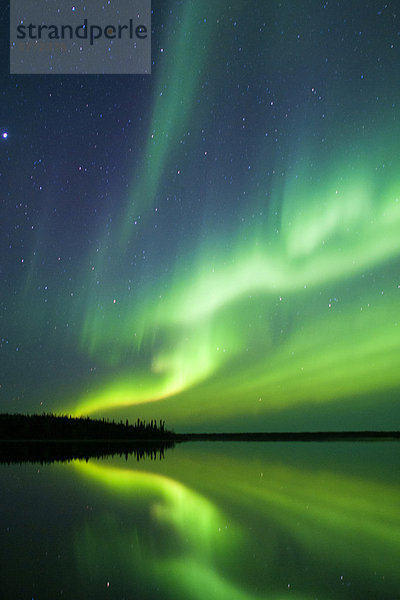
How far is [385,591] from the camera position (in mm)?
4844

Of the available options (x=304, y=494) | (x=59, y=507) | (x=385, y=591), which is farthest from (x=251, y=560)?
(x=304, y=494)

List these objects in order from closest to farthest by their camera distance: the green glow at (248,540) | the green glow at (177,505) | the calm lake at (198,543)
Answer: the calm lake at (198,543), the green glow at (248,540), the green glow at (177,505)

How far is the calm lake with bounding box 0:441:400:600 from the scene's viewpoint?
4965 millimetres

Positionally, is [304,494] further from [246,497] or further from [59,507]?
[59,507]

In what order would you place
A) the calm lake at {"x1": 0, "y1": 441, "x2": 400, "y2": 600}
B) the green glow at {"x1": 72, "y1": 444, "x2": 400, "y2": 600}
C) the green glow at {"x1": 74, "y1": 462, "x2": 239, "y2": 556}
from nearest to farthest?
the calm lake at {"x1": 0, "y1": 441, "x2": 400, "y2": 600}
the green glow at {"x1": 72, "y1": 444, "x2": 400, "y2": 600}
the green glow at {"x1": 74, "y1": 462, "x2": 239, "y2": 556}

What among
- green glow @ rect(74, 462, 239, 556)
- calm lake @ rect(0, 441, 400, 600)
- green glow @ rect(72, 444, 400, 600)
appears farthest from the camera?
green glow @ rect(74, 462, 239, 556)

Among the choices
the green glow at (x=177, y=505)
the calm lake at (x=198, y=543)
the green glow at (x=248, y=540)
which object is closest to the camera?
the calm lake at (x=198, y=543)

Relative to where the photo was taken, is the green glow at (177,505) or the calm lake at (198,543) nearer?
the calm lake at (198,543)

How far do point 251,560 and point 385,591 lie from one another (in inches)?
57.3

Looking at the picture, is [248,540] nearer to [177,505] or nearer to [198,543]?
[198,543]

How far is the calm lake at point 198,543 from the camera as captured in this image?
496 cm

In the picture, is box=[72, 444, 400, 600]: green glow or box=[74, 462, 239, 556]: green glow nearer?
box=[72, 444, 400, 600]: green glow

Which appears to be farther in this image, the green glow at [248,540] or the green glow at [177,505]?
the green glow at [177,505]

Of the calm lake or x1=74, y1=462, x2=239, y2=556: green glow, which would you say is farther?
x1=74, y1=462, x2=239, y2=556: green glow
